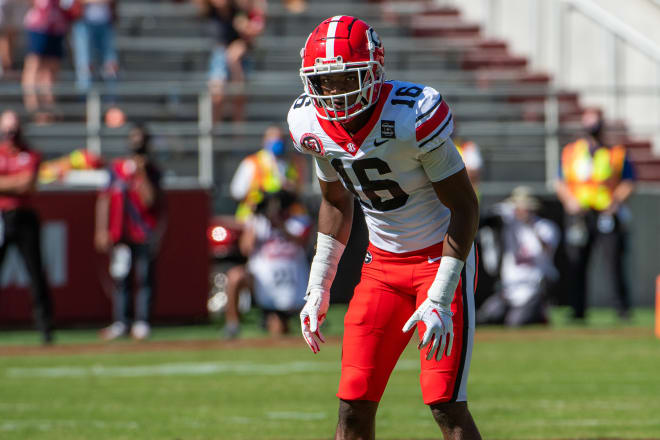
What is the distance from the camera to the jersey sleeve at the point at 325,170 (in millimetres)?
5083

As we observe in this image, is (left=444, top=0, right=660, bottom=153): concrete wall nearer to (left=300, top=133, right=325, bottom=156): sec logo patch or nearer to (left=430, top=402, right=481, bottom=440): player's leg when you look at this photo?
(left=300, top=133, right=325, bottom=156): sec logo patch

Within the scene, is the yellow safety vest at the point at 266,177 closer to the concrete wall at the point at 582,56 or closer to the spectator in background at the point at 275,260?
the spectator in background at the point at 275,260

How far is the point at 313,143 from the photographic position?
16.2 ft

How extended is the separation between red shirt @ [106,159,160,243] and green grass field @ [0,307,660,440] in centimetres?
113

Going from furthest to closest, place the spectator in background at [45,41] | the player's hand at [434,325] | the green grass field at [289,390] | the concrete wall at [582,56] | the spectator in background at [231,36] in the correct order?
the concrete wall at [582,56]
the spectator in background at [231,36]
the spectator in background at [45,41]
the green grass field at [289,390]
the player's hand at [434,325]

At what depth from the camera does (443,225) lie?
5035mm

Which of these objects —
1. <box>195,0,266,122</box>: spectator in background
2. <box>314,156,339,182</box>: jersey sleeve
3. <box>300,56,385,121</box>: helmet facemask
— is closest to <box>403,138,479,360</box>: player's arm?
<box>300,56,385,121</box>: helmet facemask

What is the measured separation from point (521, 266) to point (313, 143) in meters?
8.91

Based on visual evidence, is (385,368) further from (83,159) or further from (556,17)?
(556,17)

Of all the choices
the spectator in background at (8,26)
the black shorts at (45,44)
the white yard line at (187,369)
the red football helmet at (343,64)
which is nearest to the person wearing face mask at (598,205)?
the white yard line at (187,369)

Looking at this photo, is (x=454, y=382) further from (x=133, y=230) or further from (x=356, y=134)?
(x=133, y=230)

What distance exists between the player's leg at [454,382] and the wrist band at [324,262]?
1.67 ft

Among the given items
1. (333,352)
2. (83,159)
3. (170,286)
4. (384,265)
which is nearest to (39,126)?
(83,159)

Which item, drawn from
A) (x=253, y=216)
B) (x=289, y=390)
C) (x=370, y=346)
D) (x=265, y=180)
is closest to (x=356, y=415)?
(x=370, y=346)
